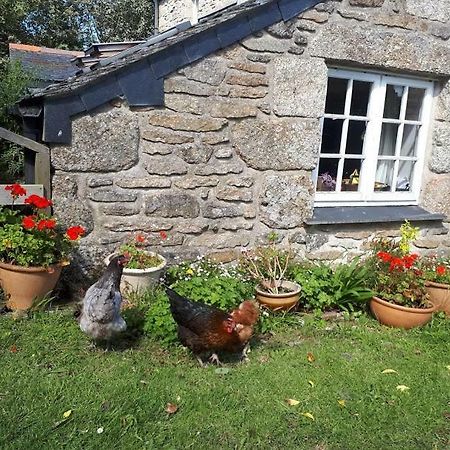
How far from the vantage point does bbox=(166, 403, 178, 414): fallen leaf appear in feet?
9.20

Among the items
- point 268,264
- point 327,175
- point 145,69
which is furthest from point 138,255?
point 327,175

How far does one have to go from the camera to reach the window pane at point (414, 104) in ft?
17.7

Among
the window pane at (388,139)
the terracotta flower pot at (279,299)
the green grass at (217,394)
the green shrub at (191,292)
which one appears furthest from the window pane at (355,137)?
the green grass at (217,394)

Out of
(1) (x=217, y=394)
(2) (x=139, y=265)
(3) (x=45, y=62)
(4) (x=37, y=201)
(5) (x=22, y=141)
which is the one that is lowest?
(1) (x=217, y=394)

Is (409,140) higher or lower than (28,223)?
higher

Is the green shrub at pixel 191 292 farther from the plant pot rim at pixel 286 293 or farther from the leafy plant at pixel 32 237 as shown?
the leafy plant at pixel 32 237

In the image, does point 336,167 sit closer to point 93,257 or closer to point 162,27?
point 93,257

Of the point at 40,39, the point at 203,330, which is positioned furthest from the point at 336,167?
the point at 40,39

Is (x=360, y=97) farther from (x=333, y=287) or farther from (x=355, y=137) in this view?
(x=333, y=287)

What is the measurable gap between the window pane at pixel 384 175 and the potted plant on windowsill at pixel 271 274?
1575 mm

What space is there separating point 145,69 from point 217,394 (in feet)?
9.32

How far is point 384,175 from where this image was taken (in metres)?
5.54

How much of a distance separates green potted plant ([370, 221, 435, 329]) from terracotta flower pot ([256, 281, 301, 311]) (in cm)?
82

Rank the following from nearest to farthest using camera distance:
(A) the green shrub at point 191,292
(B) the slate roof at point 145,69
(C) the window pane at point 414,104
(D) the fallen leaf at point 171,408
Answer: (D) the fallen leaf at point 171,408 < (A) the green shrub at point 191,292 < (B) the slate roof at point 145,69 < (C) the window pane at point 414,104
